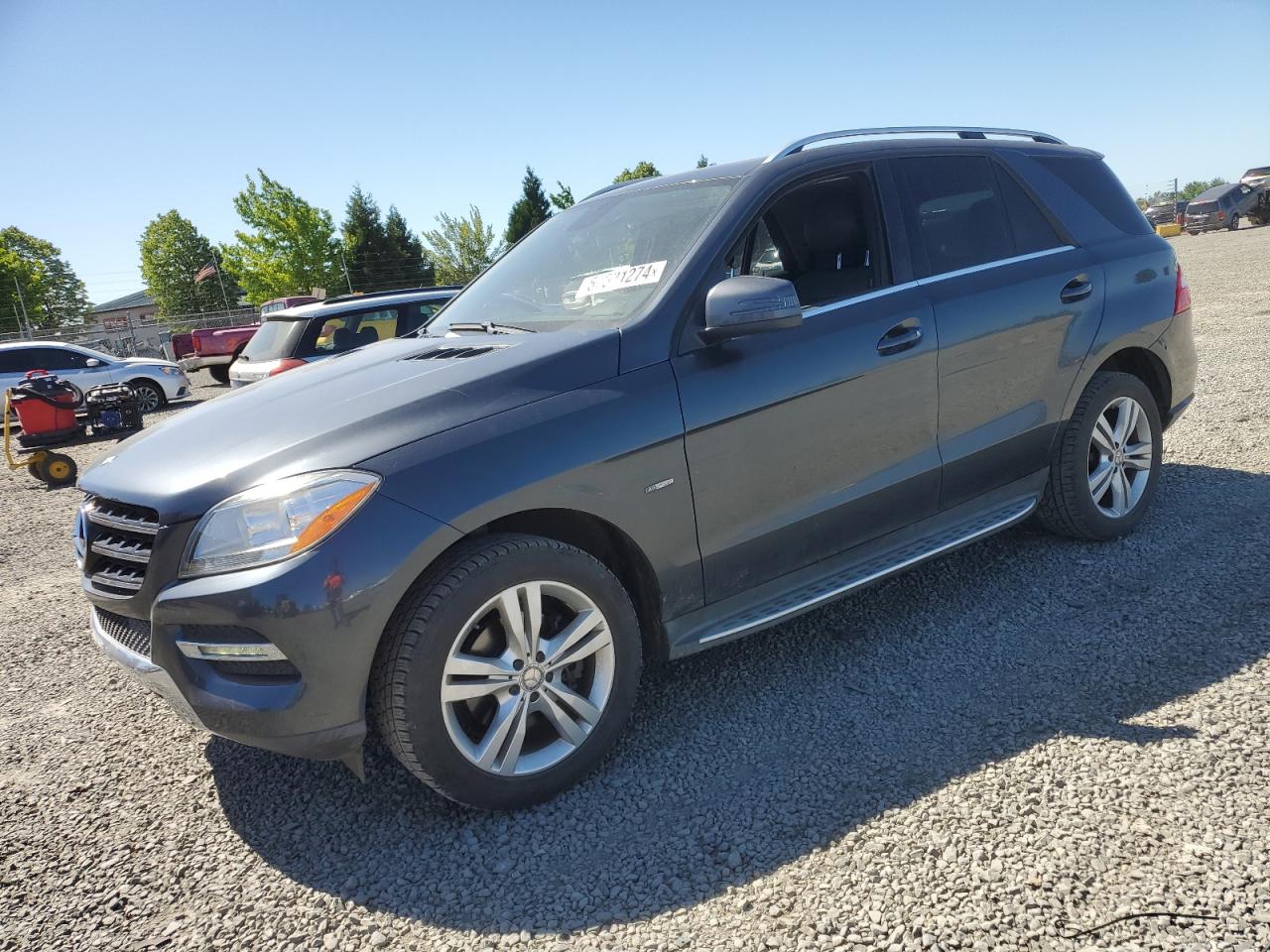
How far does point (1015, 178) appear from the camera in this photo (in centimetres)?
402

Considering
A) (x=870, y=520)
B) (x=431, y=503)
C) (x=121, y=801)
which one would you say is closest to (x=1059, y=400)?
(x=870, y=520)

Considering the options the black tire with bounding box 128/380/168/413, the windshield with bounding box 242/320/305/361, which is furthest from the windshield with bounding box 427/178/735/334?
the black tire with bounding box 128/380/168/413

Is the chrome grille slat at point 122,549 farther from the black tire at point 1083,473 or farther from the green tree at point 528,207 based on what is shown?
the green tree at point 528,207

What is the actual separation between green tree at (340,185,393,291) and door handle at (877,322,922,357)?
6327cm

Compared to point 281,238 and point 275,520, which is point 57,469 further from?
point 281,238

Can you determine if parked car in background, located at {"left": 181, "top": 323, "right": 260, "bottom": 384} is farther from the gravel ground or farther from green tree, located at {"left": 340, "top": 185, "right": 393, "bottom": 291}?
green tree, located at {"left": 340, "top": 185, "right": 393, "bottom": 291}

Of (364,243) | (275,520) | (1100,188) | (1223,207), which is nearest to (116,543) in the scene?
(275,520)

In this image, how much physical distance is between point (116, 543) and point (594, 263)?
6.41 ft

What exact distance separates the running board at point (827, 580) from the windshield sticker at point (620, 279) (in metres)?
1.17

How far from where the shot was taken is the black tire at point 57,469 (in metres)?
10.7

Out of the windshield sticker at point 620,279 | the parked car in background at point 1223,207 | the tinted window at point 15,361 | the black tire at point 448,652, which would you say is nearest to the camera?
the black tire at point 448,652

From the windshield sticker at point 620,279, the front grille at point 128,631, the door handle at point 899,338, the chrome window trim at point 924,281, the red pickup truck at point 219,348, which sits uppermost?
the red pickup truck at point 219,348

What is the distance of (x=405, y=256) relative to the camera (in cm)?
6525

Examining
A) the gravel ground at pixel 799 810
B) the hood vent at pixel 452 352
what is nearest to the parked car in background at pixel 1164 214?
the gravel ground at pixel 799 810
